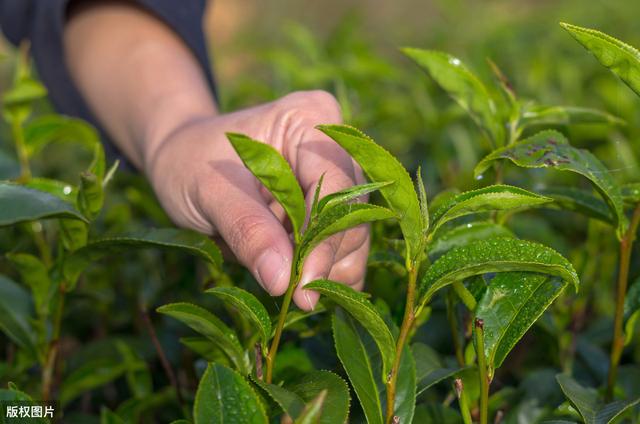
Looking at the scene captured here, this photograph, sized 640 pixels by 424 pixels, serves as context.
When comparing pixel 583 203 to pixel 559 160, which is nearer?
pixel 559 160

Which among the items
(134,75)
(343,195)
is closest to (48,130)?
(134,75)

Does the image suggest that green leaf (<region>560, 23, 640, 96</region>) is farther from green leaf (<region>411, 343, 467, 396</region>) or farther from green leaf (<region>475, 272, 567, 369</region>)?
green leaf (<region>411, 343, 467, 396</region>)

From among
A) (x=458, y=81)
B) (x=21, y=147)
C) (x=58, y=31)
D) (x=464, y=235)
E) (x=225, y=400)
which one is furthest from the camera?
(x=58, y=31)

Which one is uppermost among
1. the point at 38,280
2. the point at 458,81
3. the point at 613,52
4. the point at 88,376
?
the point at 613,52

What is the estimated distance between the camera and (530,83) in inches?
89.0

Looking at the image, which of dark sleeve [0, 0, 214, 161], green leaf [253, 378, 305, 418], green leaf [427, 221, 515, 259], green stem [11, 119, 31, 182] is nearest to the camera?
green leaf [253, 378, 305, 418]

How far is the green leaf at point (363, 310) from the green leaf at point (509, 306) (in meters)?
0.11

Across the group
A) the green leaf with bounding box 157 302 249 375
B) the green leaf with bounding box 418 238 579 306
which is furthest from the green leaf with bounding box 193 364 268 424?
the green leaf with bounding box 418 238 579 306

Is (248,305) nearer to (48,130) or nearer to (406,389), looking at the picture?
(406,389)

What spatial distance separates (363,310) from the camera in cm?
77

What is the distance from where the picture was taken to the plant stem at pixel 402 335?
0.81 meters

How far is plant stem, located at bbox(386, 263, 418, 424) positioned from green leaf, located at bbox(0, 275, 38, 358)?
20.9 inches

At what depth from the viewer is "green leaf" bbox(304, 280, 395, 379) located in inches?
30.0

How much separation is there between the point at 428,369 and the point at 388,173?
0.28m
